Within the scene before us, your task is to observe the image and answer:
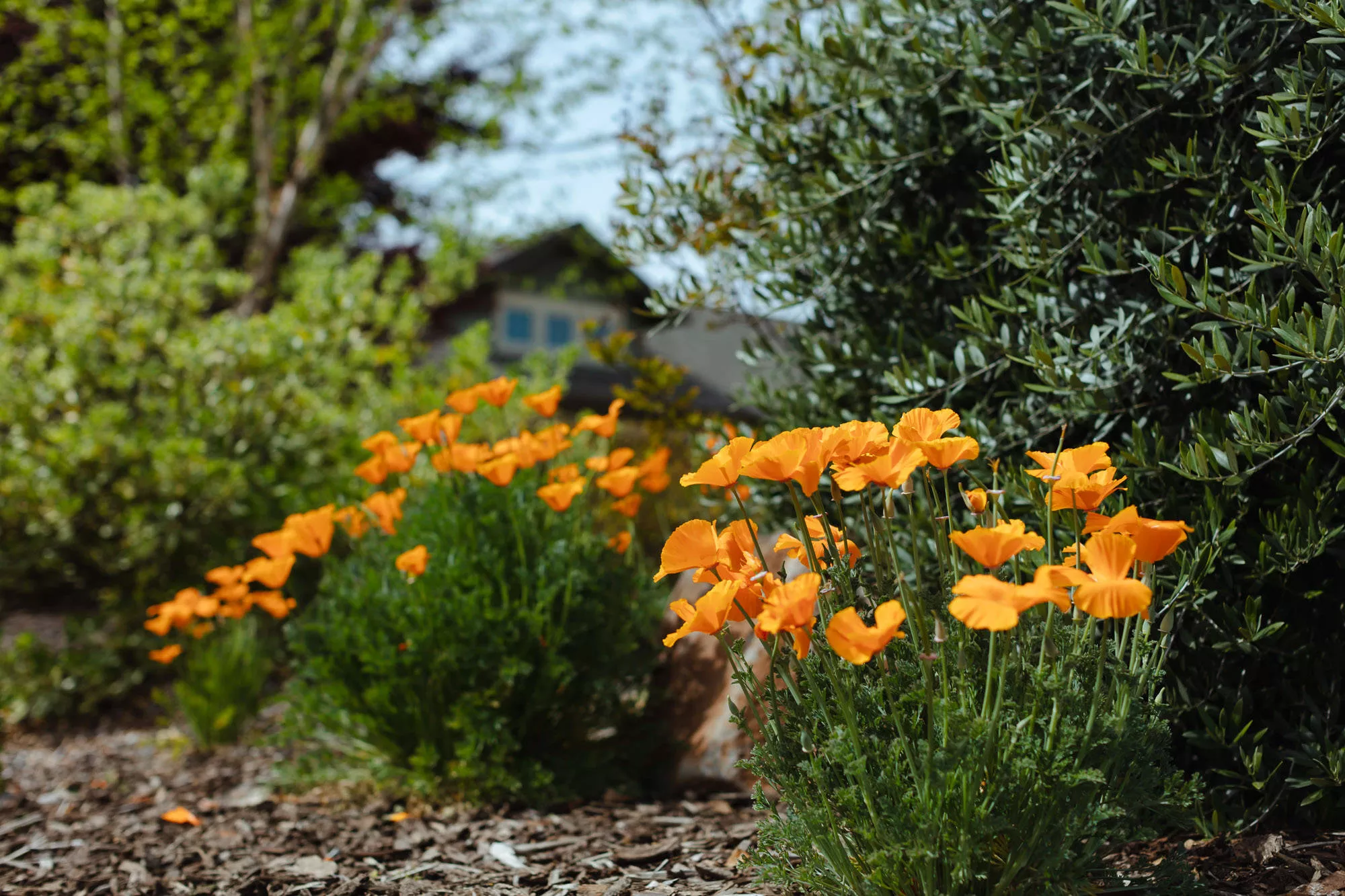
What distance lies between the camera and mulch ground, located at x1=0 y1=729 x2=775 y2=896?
230 cm

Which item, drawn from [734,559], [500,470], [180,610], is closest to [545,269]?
[180,610]

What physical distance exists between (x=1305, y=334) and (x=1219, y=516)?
0.40 metres

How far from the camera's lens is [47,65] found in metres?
11.2

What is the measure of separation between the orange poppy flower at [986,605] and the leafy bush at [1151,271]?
783 millimetres

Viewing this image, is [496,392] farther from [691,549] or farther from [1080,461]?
[1080,461]

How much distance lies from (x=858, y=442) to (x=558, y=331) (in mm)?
17153

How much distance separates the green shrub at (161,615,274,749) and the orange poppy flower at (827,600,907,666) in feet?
12.4

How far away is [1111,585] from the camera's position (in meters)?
1.35

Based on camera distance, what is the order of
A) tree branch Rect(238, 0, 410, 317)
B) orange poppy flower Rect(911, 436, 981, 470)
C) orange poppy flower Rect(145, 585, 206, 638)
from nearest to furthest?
orange poppy flower Rect(911, 436, 981, 470), orange poppy flower Rect(145, 585, 206, 638), tree branch Rect(238, 0, 410, 317)

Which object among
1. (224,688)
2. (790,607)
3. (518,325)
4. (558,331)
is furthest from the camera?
(558,331)

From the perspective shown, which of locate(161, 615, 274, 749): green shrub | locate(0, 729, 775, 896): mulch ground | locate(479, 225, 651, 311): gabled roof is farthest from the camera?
locate(479, 225, 651, 311): gabled roof

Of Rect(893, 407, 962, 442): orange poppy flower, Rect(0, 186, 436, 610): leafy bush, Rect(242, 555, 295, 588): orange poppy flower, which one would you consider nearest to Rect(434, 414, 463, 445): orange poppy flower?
Rect(242, 555, 295, 588): orange poppy flower

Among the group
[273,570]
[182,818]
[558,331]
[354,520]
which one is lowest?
[182,818]

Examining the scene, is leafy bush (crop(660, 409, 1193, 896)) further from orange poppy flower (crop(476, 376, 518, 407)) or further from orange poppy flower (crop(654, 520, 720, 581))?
orange poppy flower (crop(476, 376, 518, 407))
